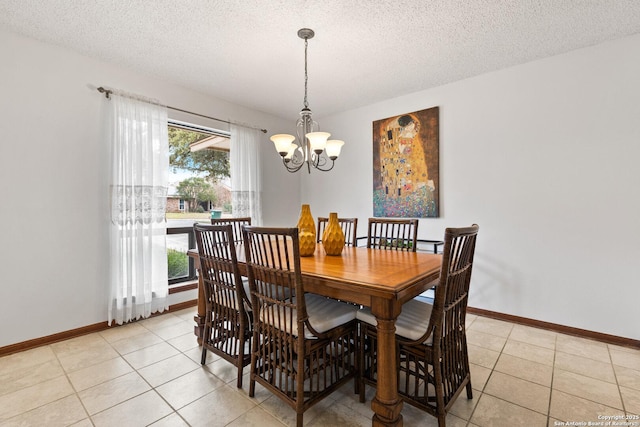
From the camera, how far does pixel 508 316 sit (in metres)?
2.91

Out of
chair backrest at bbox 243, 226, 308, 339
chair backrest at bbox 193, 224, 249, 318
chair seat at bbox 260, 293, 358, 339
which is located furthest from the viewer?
chair backrest at bbox 193, 224, 249, 318

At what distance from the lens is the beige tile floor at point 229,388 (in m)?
1.56

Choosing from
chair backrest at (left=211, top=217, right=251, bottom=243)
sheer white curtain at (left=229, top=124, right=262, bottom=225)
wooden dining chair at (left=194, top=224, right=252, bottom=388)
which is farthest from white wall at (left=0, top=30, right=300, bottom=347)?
wooden dining chair at (left=194, top=224, right=252, bottom=388)

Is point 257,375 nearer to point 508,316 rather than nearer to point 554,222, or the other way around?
point 508,316

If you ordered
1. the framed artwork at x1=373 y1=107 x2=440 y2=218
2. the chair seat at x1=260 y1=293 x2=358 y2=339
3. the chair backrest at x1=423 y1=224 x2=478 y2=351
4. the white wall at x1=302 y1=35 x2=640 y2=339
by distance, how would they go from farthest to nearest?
the framed artwork at x1=373 y1=107 x2=440 y2=218, the white wall at x1=302 y1=35 x2=640 y2=339, the chair seat at x1=260 y1=293 x2=358 y2=339, the chair backrest at x1=423 y1=224 x2=478 y2=351

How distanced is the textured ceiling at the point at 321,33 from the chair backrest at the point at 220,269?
1545 mm

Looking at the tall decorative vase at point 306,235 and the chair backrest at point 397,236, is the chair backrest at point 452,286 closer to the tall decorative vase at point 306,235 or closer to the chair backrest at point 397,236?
the chair backrest at point 397,236

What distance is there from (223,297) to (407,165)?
2.58 meters

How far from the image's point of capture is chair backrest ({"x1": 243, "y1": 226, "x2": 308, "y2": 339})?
1435 millimetres

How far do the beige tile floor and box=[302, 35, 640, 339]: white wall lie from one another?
0.47 m

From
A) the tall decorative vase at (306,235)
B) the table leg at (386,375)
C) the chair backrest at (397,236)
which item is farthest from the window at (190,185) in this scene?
the table leg at (386,375)

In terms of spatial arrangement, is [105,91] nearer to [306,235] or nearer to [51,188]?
[51,188]

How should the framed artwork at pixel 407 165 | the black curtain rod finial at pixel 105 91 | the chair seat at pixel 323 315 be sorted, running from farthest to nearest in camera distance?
the framed artwork at pixel 407 165 < the black curtain rod finial at pixel 105 91 < the chair seat at pixel 323 315

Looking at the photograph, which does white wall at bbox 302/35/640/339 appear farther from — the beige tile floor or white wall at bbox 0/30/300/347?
white wall at bbox 0/30/300/347
